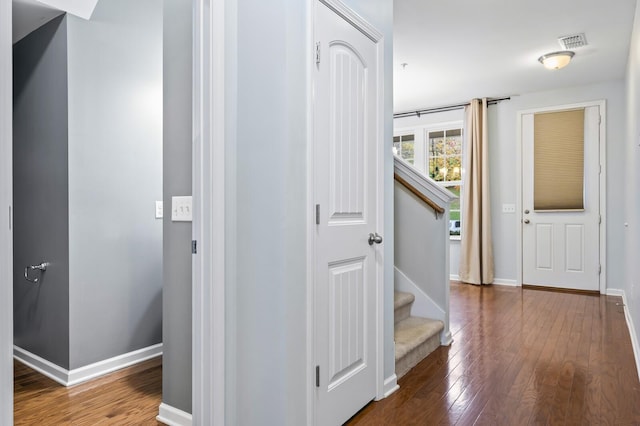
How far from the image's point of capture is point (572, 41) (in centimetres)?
372

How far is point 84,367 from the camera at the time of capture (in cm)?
250

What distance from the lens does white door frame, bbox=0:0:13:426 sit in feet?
3.18

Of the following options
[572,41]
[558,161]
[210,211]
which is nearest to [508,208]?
[558,161]

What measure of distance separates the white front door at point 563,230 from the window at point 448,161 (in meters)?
0.88

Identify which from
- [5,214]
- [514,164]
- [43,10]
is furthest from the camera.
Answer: [514,164]

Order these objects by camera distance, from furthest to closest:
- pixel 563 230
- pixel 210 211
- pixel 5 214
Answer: pixel 563 230
pixel 210 211
pixel 5 214

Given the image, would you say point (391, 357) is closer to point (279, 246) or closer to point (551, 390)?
point (551, 390)

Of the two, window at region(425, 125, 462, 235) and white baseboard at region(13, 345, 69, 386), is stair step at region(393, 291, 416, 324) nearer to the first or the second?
white baseboard at region(13, 345, 69, 386)

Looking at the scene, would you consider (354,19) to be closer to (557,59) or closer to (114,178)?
(114,178)

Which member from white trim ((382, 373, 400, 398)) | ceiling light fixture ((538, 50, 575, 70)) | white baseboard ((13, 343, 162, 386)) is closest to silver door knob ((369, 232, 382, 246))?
white trim ((382, 373, 400, 398))

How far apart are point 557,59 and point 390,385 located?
3.62m

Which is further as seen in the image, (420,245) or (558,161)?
(558,161)

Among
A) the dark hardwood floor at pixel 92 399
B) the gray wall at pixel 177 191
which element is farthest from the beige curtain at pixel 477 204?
the gray wall at pixel 177 191

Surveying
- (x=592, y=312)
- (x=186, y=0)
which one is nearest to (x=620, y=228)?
(x=592, y=312)
